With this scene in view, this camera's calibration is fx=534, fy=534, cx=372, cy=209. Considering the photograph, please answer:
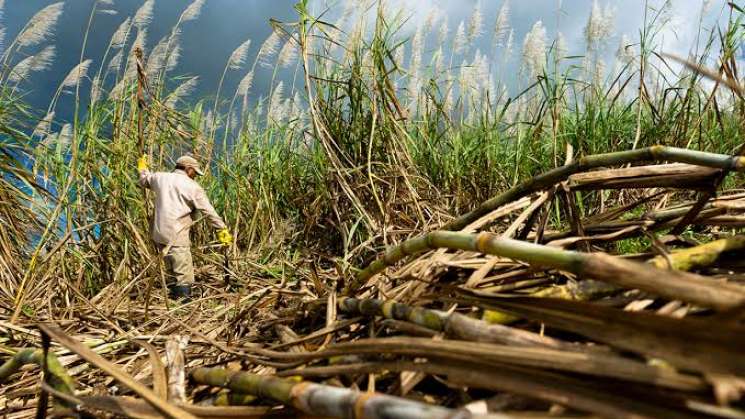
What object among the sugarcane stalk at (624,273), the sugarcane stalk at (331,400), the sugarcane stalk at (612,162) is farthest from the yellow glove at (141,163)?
the sugarcane stalk at (624,273)

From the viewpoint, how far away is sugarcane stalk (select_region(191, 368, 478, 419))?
424 millimetres

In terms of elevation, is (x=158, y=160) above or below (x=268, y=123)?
below

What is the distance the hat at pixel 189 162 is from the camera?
173 inches

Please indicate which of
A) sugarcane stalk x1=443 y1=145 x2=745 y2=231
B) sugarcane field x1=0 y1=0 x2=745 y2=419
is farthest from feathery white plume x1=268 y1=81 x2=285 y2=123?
sugarcane stalk x1=443 y1=145 x2=745 y2=231

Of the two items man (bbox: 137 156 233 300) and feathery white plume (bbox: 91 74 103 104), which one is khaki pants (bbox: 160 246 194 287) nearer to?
man (bbox: 137 156 233 300)

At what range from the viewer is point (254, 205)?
12.5 ft

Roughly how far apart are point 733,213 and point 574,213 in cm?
30

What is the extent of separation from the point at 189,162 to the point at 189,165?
0.13ft

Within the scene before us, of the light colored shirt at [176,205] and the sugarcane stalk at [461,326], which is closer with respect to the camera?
the sugarcane stalk at [461,326]

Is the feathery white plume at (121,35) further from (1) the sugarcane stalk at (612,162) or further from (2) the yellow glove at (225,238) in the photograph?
(1) the sugarcane stalk at (612,162)

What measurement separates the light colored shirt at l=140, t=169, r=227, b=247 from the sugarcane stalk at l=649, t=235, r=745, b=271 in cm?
373

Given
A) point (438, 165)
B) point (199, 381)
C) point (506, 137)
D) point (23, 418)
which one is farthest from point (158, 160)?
point (199, 381)

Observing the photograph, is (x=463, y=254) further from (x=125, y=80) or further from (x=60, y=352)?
(x=125, y=80)

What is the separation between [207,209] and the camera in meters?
4.20
